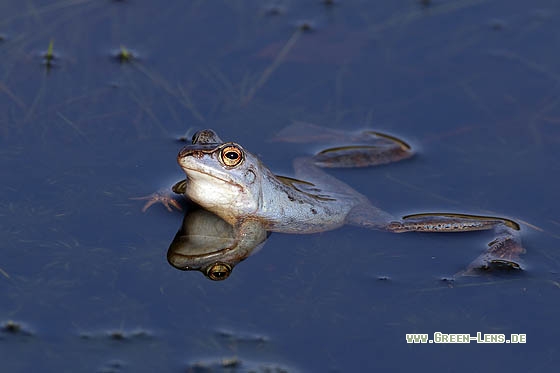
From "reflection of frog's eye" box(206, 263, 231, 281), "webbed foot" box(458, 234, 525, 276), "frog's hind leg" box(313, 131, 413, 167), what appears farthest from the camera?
"frog's hind leg" box(313, 131, 413, 167)

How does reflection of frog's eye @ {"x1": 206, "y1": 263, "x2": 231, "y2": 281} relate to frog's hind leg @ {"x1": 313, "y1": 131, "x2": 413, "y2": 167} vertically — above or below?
below


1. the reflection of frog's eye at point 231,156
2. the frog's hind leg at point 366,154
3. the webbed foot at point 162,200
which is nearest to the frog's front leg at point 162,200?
the webbed foot at point 162,200

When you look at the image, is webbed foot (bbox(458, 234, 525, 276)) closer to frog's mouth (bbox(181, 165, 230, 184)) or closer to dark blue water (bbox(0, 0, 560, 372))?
dark blue water (bbox(0, 0, 560, 372))

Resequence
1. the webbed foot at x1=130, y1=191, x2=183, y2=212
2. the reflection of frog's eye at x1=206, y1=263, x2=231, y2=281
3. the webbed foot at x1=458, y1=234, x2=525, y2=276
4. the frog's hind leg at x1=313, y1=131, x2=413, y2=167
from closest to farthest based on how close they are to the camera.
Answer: the reflection of frog's eye at x1=206, y1=263, x2=231, y2=281 < the webbed foot at x1=458, y1=234, x2=525, y2=276 < the webbed foot at x1=130, y1=191, x2=183, y2=212 < the frog's hind leg at x1=313, y1=131, x2=413, y2=167

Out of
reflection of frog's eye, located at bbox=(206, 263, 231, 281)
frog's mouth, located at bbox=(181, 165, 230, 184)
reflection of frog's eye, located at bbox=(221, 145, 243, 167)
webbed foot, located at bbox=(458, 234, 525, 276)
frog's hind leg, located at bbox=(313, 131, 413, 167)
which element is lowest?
reflection of frog's eye, located at bbox=(206, 263, 231, 281)

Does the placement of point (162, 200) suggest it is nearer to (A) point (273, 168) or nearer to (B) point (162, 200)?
(B) point (162, 200)

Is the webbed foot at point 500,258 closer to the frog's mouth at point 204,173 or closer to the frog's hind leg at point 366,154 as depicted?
the frog's hind leg at point 366,154

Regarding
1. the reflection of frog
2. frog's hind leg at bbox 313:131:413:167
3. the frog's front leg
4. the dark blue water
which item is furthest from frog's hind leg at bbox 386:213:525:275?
the frog's front leg
